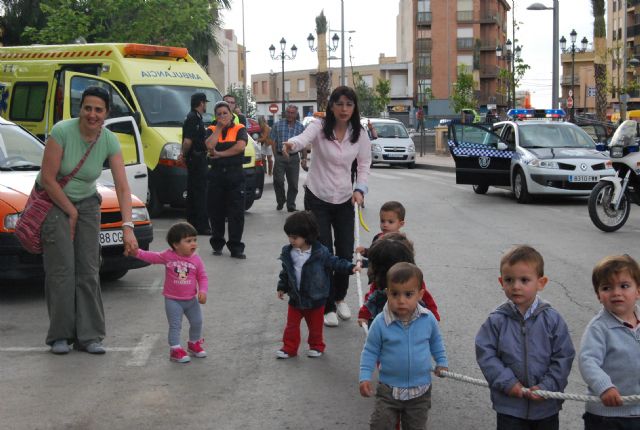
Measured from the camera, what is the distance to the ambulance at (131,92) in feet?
50.5

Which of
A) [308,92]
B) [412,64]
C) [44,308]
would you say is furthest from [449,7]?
[44,308]

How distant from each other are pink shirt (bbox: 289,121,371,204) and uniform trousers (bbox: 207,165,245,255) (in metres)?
4.04

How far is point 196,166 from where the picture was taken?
13.8 metres

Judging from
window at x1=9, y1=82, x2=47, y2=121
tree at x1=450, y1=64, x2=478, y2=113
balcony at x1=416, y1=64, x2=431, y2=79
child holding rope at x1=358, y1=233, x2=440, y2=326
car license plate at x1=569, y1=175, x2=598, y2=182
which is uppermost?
balcony at x1=416, y1=64, x2=431, y2=79

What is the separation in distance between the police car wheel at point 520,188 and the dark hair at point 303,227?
1252 cm

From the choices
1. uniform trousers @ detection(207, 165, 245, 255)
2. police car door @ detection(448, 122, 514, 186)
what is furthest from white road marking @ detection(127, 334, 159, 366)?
police car door @ detection(448, 122, 514, 186)

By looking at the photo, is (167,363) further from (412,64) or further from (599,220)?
(412,64)

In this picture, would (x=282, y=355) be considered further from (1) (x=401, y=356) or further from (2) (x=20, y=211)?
(2) (x=20, y=211)

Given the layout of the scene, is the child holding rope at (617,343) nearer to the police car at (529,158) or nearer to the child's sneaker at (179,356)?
the child's sneaker at (179,356)

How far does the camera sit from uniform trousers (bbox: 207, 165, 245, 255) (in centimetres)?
1165

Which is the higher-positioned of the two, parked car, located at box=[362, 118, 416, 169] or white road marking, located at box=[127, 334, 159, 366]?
parked car, located at box=[362, 118, 416, 169]

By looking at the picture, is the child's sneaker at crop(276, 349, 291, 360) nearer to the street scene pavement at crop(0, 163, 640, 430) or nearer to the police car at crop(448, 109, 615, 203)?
the street scene pavement at crop(0, 163, 640, 430)

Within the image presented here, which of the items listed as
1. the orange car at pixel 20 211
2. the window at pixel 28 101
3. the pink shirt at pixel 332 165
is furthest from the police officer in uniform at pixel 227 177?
the window at pixel 28 101

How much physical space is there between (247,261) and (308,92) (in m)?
109
